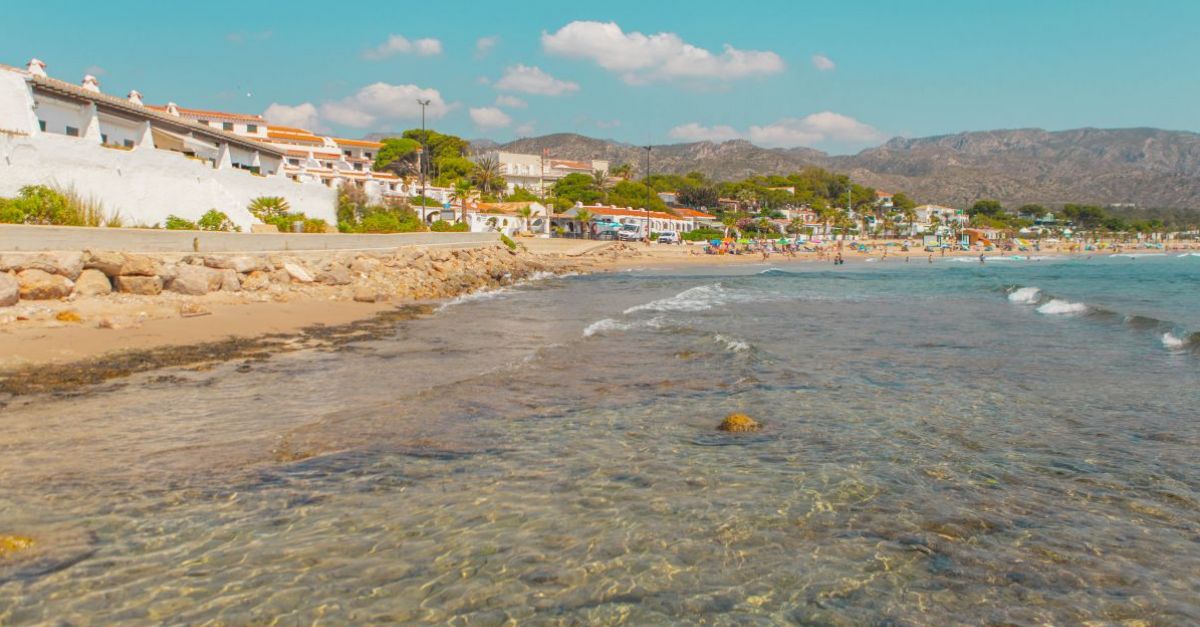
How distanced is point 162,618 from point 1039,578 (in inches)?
236

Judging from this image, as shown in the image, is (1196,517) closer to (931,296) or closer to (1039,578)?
(1039,578)

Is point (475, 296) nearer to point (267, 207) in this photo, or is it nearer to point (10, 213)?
point (267, 207)

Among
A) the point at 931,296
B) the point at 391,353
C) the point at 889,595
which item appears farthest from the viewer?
the point at 931,296

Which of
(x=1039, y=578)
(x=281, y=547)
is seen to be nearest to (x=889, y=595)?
(x=1039, y=578)

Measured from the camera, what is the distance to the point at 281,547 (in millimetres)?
5691

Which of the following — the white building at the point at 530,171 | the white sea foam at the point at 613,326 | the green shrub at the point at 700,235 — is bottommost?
the white sea foam at the point at 613,326

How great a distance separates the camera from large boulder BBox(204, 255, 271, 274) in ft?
72.8

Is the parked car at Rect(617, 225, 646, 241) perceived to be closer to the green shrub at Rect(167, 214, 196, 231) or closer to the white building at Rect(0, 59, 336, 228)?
the white building at Rect(0, 59, 336, 228)

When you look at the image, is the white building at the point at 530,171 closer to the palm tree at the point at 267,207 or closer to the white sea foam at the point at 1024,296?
the palm tree at the point at 267,207

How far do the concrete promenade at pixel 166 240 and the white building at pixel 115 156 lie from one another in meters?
3.77

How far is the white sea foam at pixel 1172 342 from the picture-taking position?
1712 cm

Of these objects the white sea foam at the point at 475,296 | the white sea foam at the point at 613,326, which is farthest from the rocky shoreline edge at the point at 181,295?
the white sea foam at the point at 613,326

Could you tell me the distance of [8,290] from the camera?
15539 millimetres

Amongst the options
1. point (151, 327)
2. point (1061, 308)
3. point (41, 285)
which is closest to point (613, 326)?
point (151, 327)
